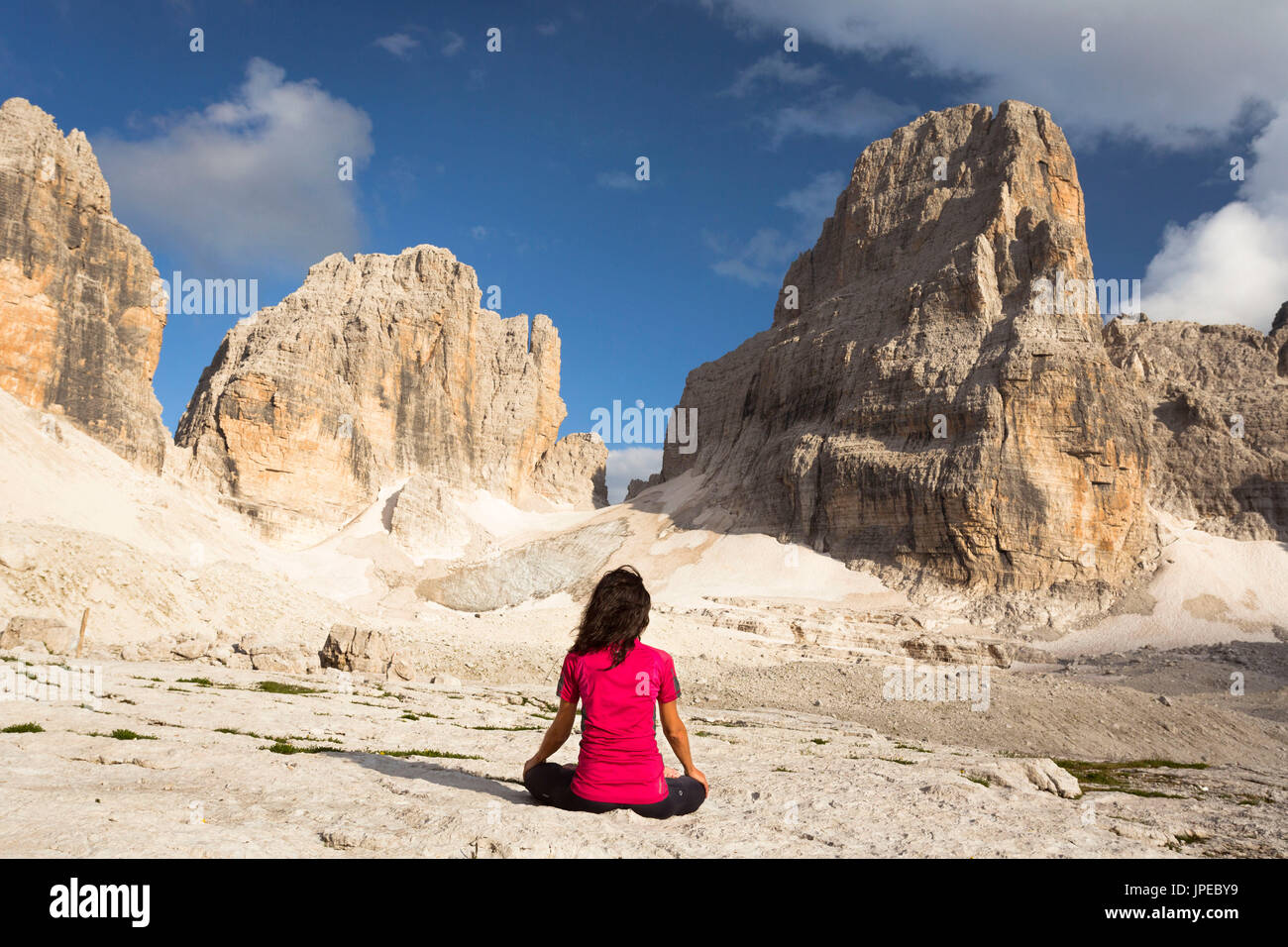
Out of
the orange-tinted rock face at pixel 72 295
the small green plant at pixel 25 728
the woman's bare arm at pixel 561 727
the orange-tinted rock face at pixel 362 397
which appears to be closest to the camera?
the woman's bare arm at pixel 561 727

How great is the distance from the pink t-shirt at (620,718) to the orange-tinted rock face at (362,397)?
52.0m

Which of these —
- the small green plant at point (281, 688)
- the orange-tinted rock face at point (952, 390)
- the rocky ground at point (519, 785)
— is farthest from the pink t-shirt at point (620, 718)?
the orange-tinted rock face at point (952, 390)

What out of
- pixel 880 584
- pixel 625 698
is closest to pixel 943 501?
pixel 880 584

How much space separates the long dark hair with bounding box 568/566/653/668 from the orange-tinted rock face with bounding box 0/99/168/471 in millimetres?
44309

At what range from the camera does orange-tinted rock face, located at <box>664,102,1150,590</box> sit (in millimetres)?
49344

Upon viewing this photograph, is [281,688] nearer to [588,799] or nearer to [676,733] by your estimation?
[588,799]

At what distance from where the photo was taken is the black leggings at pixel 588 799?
5.89 meters

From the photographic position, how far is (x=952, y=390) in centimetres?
5284

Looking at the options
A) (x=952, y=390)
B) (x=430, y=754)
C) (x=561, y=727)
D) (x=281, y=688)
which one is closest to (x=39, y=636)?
(x=281, y=688)

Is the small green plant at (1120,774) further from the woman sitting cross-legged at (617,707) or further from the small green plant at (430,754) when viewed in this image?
the small green plant at (430,754)

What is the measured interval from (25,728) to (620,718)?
8001mm

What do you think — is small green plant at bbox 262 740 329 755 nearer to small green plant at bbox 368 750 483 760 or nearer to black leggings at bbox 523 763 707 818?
small green plant at bbox 368 750 483 760
